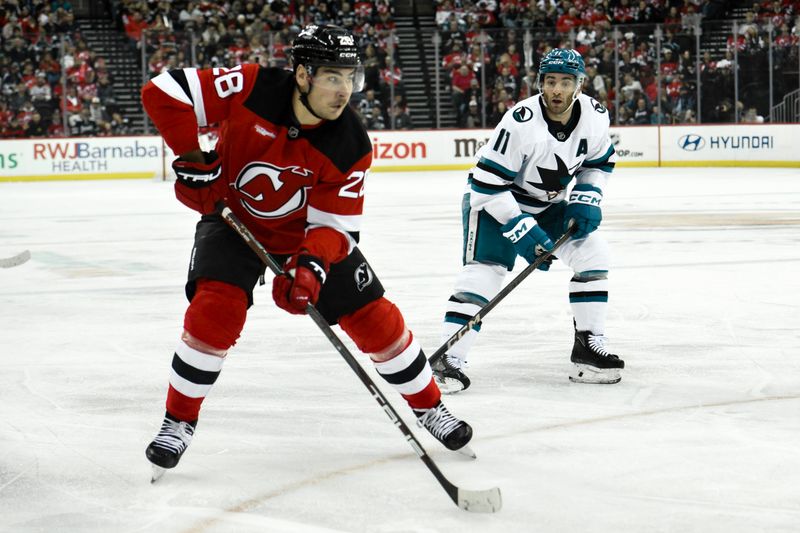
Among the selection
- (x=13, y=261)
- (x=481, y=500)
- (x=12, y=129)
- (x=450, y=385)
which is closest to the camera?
(x=481, y=500)

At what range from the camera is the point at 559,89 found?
12.8 ft

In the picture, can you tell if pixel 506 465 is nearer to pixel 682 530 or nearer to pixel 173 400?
pixel 682 530

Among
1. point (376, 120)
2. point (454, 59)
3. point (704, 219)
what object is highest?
point (454, 59)

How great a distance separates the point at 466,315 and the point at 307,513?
1.49 metres

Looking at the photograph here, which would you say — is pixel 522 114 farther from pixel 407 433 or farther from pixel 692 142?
pixel 692 142

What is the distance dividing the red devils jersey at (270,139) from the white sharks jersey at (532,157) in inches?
42.7

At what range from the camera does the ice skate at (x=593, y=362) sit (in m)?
3.93

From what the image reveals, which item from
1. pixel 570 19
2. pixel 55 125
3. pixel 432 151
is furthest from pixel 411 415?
pixel 570 19

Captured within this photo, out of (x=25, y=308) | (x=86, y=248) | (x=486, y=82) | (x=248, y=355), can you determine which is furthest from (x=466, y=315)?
(x=486, y=82)

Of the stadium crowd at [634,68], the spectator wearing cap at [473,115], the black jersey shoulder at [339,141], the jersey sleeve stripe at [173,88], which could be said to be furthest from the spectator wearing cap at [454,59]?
the jersey sleeve stripe at [173,88]

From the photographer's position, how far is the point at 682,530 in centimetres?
→ 243

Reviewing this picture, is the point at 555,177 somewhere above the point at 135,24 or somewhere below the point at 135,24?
below

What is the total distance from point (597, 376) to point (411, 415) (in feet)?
2.49

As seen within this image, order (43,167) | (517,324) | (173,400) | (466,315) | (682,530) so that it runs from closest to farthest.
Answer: (682,530) → (173,400) → (466,315) → (517,324) → (43,167)
